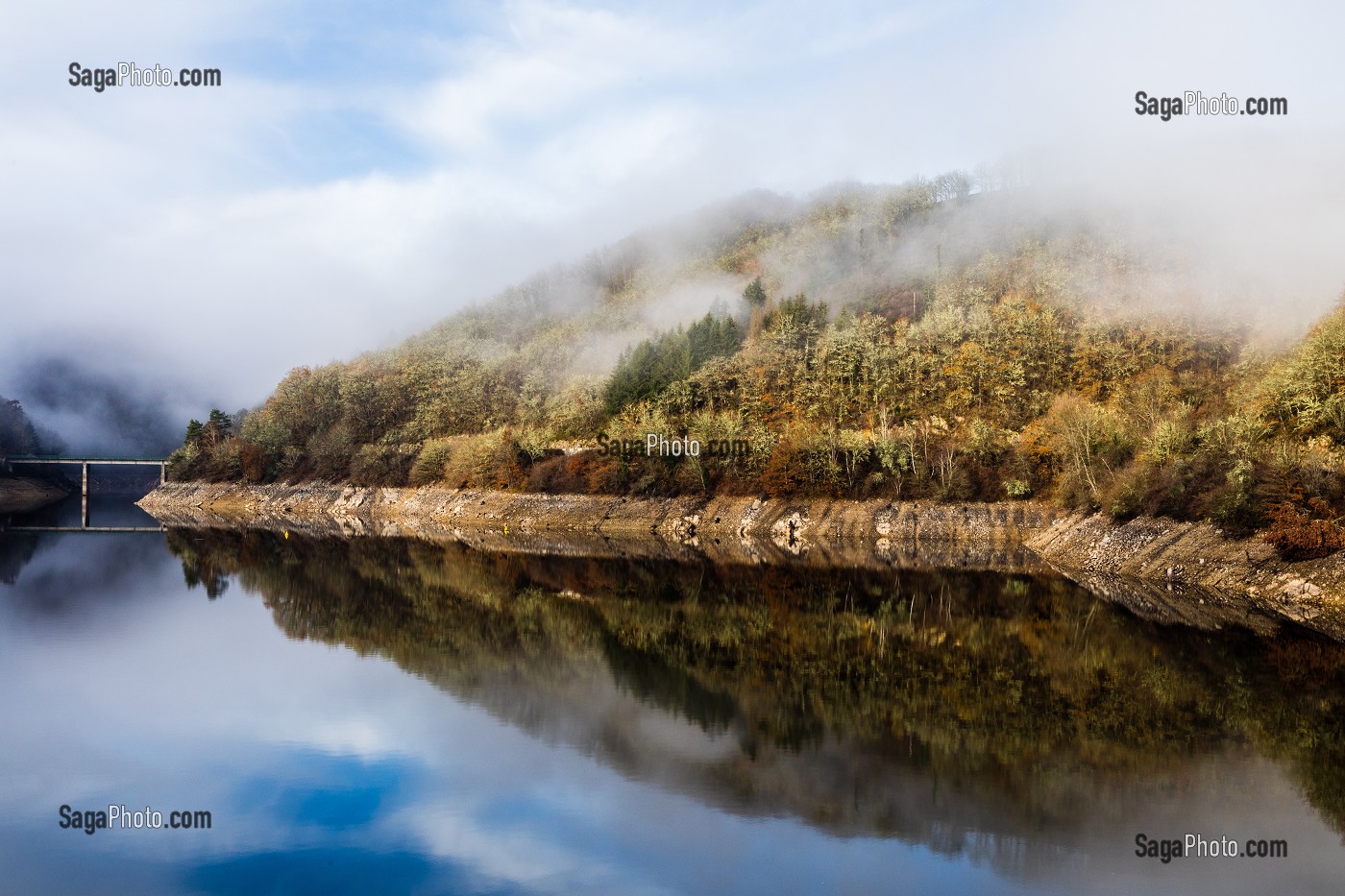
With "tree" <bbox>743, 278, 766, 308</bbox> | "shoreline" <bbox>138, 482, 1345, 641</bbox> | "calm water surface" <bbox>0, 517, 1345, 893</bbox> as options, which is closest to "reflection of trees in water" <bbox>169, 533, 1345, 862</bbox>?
"calm water surface" <bbox>0, 517, 1345, 893</bbox>

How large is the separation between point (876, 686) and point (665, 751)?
688 cm

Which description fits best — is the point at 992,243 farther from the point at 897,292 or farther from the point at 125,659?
the point at 125,659

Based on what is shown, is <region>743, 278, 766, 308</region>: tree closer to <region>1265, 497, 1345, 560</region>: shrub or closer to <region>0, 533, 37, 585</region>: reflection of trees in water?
<region>0, 533, 37, 585</region>: reflection of trees in water

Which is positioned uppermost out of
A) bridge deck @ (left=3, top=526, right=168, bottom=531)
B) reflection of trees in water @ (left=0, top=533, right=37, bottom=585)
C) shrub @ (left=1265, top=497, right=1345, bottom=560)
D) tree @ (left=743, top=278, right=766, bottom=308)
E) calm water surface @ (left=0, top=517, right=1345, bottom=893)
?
tree @ (left=743, top=278, right=766, bottom=308)

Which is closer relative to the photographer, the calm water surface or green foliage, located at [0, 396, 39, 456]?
the calm water surface

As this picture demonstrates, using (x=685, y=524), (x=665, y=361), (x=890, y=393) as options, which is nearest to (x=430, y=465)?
(x=665, y=361)

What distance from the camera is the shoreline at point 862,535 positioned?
1302 inches

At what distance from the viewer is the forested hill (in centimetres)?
4381

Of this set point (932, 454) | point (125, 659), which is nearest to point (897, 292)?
point (932, 454)

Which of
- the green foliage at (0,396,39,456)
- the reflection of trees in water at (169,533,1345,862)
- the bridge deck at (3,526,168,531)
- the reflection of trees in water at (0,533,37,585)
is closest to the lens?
the reflection of trees in water at (169,533,1345,862)

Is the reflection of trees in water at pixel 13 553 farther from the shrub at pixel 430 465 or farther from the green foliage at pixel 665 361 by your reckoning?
the green foliage at pixel 665 361

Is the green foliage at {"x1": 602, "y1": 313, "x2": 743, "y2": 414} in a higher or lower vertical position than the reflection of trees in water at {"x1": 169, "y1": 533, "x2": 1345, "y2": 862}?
higher

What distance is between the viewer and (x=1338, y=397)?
39.6 m

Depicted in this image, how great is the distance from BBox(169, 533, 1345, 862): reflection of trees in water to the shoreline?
5.09 m
